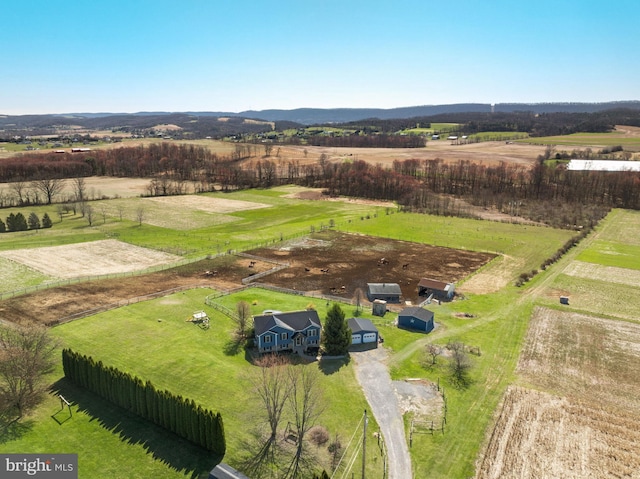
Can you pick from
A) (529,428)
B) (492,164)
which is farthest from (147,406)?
(492,164)

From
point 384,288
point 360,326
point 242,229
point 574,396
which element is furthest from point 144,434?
point 242,229

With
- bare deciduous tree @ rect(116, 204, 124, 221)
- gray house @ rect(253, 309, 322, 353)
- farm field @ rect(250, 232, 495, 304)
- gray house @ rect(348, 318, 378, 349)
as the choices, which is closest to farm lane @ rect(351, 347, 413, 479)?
gray house @ rect(348, 318, 378, 349)

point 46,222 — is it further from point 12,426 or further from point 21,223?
point 12,426

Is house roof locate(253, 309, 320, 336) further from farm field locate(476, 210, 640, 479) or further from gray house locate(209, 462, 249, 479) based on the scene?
farm field locate(476, 210, 640, 479)

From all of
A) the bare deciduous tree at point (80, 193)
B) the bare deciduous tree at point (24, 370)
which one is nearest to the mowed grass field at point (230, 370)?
the bare deciduous tree at point (24, 370)

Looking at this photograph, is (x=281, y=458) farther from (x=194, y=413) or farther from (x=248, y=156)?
(x=248, y=156)

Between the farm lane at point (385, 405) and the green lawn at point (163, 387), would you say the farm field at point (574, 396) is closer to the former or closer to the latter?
the farm lane at point (385, 405)
